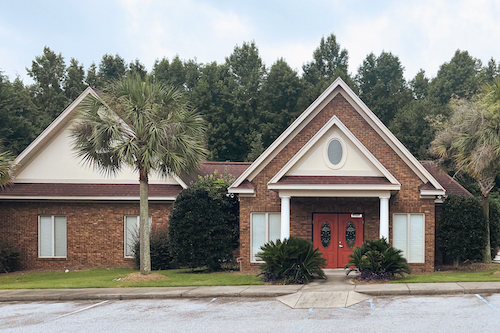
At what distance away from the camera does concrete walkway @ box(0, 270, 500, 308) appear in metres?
14.2

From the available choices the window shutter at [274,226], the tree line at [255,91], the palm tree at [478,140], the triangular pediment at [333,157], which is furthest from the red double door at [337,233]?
the tree line at [255,91]

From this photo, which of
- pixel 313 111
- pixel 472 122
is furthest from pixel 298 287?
pixel 472 122

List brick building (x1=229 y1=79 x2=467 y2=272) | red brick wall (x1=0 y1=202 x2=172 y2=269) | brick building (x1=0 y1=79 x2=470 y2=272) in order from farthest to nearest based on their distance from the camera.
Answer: red brick wall (x1=0 y1=202 x2=172 y2=269) → brick building (x1=0 y1=79 x2=470 y2=272) → brick building (x1=229 y1=79 x2=467 y2=272)

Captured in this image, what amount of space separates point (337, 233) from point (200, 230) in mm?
5399

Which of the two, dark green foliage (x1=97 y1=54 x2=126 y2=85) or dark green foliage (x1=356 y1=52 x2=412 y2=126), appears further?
dark green foliage (x1=97 y1=54 x2=126 y2=85)

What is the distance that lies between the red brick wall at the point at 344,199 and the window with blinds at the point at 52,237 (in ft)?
28.3

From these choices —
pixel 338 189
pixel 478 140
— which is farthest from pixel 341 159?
pixel 478 140

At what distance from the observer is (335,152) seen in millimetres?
19625

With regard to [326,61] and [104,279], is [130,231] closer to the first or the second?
[104,279]

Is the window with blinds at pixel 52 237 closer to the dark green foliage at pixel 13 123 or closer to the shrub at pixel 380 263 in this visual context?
the shrub at pixel 380 263

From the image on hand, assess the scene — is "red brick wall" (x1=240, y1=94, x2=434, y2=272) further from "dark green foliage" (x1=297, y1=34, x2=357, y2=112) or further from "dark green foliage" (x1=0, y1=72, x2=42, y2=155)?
"dark green foliage" (x1=297, y1=34, x2=357, y2=112)

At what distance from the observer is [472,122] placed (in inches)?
772

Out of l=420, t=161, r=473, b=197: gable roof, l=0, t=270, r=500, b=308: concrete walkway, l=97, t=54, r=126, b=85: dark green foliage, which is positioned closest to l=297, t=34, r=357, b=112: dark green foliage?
l=97, t=54, r=126, b=85: dark green foliage

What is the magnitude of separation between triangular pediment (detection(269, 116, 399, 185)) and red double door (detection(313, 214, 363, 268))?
230cm
